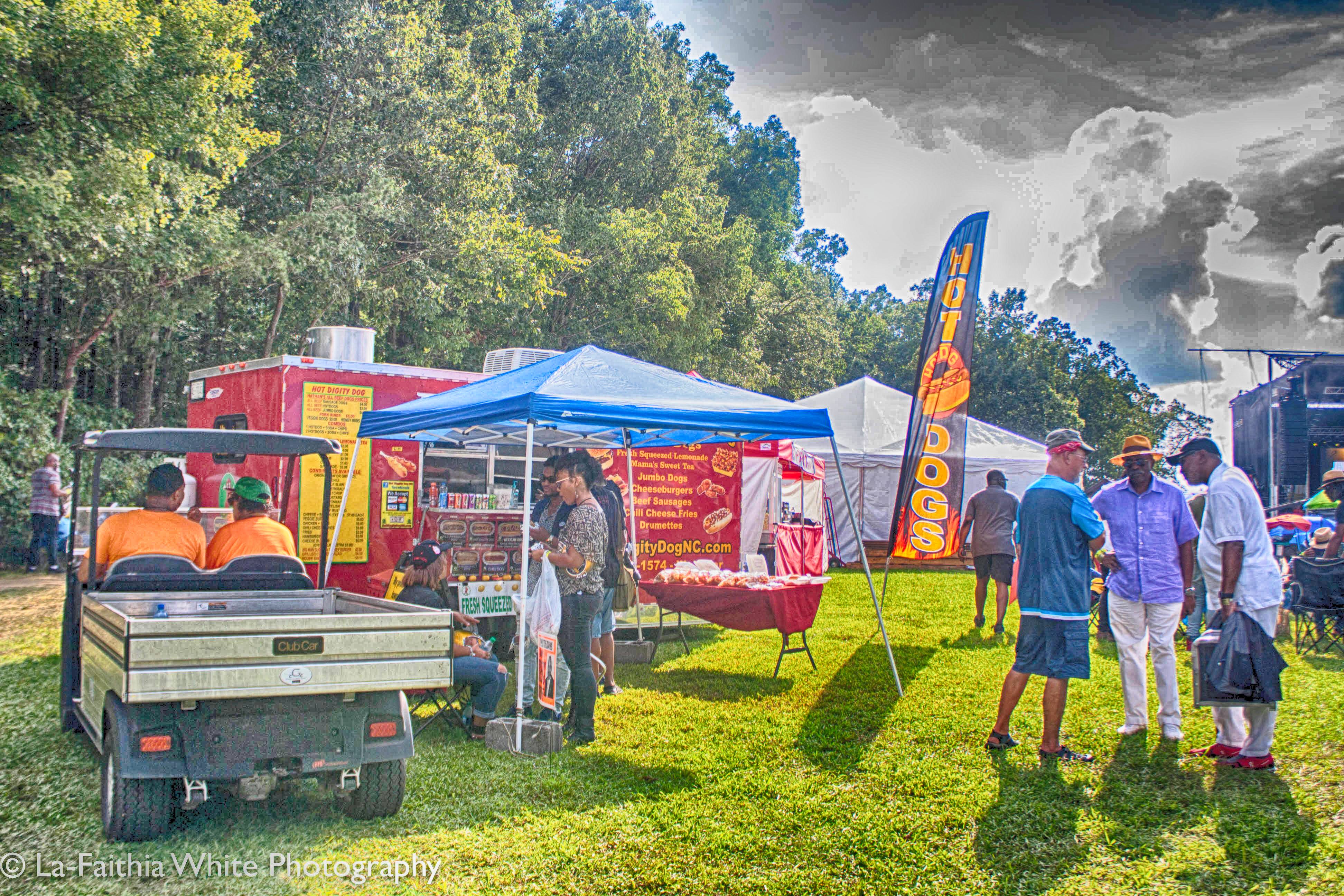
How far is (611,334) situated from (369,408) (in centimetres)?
1621

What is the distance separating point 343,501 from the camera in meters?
8.45

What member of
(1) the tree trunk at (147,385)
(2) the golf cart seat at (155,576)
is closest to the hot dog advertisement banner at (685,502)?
(2) the golf cart seat at (155,576)

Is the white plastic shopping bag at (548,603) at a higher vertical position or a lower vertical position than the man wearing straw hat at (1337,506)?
lower

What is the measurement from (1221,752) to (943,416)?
4.06 m

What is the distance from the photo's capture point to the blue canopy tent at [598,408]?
6.39 metres

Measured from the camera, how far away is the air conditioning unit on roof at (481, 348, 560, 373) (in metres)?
10.8

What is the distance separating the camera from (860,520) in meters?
20.1

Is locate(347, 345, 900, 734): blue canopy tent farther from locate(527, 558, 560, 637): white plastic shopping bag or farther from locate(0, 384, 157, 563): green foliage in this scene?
locate(0, 384, 157, 563): green foliage

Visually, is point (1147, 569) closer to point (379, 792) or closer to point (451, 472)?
point (379, 792)

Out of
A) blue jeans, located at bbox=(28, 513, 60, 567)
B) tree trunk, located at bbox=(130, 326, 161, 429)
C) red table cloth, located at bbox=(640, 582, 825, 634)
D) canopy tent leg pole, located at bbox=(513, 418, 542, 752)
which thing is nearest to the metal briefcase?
red table cloth, located at bbox=(640, 582, 825, 634)

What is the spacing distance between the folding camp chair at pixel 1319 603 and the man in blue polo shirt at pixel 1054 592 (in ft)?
13.2

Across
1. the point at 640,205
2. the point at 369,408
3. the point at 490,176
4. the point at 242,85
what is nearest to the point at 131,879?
the point at 369,408

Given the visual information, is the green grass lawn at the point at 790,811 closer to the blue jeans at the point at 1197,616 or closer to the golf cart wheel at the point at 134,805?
the golf cart wheel at the point at 134,805

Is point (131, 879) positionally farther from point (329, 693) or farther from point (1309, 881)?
point (1309, 881)
